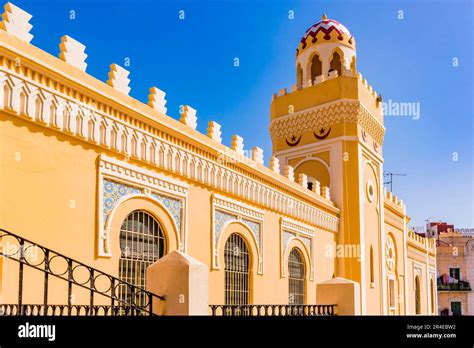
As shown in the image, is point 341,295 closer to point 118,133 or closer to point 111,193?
point 111,193

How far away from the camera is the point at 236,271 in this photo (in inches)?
526

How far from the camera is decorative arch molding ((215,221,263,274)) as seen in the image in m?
12.7

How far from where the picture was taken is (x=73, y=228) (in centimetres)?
877

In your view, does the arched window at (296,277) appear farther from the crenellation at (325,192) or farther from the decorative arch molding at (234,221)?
the crenellation at (325,192)

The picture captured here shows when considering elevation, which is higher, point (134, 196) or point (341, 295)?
point (134, 196)

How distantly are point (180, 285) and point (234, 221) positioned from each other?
6.46 metres

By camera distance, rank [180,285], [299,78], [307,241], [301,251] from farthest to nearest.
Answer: [299,78], [307,241], [301,251], [180,285]

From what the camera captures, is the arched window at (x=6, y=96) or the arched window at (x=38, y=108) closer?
the arched window at (x=6, y=96)

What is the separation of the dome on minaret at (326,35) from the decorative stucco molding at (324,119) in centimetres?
330

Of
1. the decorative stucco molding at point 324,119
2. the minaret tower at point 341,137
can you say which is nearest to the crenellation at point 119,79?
the minaret tower at point 341,137

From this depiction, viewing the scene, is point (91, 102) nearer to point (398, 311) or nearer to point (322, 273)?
point (322, 273)

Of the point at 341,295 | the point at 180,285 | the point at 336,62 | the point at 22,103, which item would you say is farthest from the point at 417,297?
the point at 22,103

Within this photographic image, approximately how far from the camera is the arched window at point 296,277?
1614 centimetres
